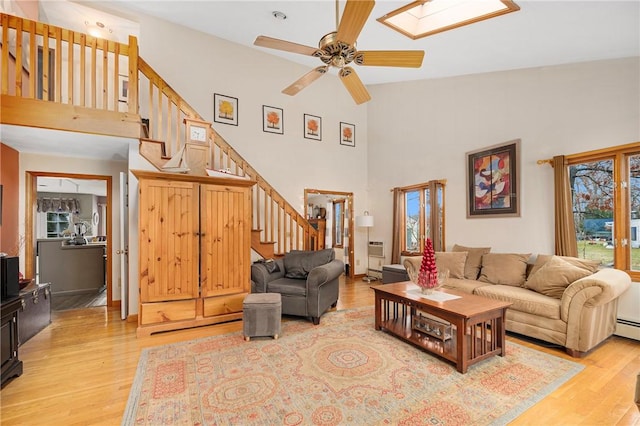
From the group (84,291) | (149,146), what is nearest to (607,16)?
(149,146)

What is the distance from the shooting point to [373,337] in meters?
3.01

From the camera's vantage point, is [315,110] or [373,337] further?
[315,110]

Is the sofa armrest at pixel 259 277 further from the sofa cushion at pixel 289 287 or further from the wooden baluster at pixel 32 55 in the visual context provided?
the wooden baluster at pixel 32 55

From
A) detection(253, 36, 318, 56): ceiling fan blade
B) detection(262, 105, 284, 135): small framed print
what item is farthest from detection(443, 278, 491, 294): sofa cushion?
detection(262, 105, 284, 135): small framed print

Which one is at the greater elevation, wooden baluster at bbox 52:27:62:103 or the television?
wooden baluster at bbox 52:27:62:103

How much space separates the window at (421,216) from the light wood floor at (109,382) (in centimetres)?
231

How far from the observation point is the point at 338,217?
27.0 ft

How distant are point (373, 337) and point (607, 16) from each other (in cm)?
386

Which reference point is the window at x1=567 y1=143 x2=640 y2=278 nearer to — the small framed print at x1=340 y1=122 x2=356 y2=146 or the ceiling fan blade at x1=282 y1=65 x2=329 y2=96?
the ceiling fan blade at x1=282 y1=65 x2=329 y2=96

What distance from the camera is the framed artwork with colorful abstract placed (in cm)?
404

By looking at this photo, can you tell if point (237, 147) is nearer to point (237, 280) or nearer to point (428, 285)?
point (237, 280)

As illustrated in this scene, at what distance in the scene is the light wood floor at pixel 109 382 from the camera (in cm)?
181

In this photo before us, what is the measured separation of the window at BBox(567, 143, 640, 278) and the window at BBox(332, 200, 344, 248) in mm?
5011

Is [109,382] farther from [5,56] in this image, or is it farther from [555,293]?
[555,293]
